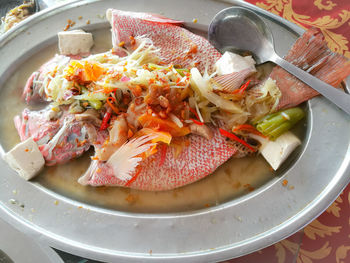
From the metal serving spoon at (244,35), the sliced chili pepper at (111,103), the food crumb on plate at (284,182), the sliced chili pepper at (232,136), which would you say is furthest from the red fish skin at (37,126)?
the food crumb on plate at (284,182)

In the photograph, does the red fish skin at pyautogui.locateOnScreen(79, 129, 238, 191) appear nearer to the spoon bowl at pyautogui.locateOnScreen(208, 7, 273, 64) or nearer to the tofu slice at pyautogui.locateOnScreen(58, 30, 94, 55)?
the spoon bowl at pyautogui.locateOnScreen(208, 7, 273, 64)

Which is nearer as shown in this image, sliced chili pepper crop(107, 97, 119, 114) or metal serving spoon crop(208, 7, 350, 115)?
sliced chili pepper crop(107, 97, 119, 114)

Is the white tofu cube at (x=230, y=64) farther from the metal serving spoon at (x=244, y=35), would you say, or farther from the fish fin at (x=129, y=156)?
the fish fin at (x=129, y=156)

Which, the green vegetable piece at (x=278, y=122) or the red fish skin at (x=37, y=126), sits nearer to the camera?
the green vegetable piece at (x=278, y=122)

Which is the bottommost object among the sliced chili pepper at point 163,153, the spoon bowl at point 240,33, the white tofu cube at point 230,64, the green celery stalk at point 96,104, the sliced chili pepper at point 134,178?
the sliced chili pepper at point 134,178

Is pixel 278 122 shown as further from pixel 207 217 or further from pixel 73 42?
pixel 73 42

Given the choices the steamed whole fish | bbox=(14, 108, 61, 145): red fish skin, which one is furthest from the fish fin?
bbox=(14, 108, 61, 145): red fish skin
